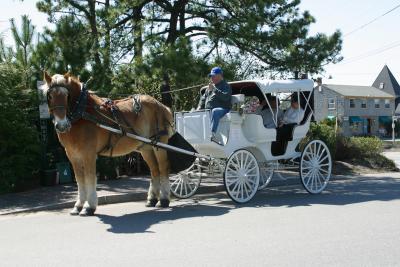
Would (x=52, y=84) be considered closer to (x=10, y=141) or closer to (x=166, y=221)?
(x=166, y=221)

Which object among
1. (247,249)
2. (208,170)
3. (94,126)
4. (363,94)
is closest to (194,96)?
(208,170)

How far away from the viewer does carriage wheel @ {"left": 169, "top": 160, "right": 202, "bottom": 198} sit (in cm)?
1133

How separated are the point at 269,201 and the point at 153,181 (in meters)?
2.36

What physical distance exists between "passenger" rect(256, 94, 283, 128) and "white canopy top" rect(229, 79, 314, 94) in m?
0.42

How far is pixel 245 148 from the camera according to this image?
10758 mm

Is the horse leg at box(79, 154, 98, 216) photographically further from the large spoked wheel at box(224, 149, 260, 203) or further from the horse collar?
the large spoked wheel at box(224, 149, 260, 203)

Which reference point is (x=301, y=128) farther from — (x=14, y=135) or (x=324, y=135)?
(x=14, y=135)

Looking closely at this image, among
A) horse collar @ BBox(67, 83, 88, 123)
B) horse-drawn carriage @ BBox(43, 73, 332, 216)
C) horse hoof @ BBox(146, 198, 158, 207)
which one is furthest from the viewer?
horse hoof @ BBox(146, 198, 158, 207)

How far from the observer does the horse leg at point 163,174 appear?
10.2 meters

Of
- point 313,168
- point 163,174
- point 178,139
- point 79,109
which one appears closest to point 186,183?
point 163,174

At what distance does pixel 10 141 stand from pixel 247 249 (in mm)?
7361

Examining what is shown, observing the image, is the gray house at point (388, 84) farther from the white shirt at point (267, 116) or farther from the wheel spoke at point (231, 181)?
the wheel spoke at point (231, 181)

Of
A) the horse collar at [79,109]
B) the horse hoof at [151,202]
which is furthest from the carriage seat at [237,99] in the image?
the horse collar at [79,109]

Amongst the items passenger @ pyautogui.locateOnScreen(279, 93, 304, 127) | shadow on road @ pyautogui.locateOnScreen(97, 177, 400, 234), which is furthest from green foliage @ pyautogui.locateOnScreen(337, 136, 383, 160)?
passenger @ pyautogui.locateOnScreen(279, 93, 304, 127)
